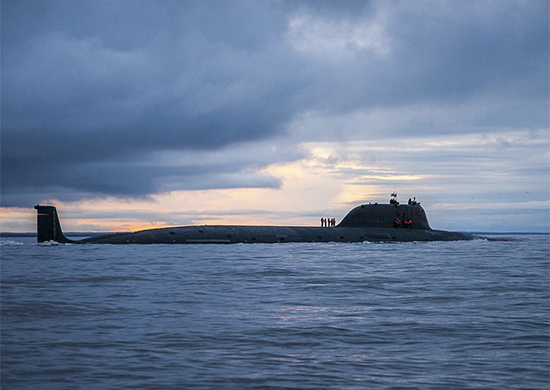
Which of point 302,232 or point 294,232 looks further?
point 302,232

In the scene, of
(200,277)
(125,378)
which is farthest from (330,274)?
(125,378)

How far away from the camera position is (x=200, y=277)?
22.2 m

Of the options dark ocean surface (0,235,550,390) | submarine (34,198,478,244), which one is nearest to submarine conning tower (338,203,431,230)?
submarine (34,198,478,244)

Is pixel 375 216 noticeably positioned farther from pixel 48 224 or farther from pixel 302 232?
pixel 48 224

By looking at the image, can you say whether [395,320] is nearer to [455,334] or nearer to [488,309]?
[455,334]

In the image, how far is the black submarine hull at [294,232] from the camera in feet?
144

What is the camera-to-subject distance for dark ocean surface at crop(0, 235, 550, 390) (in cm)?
841

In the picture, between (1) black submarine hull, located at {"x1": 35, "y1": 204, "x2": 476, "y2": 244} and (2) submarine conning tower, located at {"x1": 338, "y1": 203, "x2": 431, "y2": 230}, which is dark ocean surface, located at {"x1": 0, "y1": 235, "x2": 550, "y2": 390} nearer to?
(1) black submarine hull, located at {"x1": 35, "y1": 204, "x2": 476, "y2": 244}

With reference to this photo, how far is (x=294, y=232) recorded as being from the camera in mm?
51188

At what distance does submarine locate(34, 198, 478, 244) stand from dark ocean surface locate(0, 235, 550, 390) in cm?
2199

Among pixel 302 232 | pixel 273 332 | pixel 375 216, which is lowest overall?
pixel 273 332

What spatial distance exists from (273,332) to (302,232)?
4004cm

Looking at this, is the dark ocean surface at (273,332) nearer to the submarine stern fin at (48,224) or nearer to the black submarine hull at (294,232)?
the submarine stern fin at (48,224)

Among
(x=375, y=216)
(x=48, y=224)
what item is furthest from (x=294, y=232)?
(x=48, y=224)
